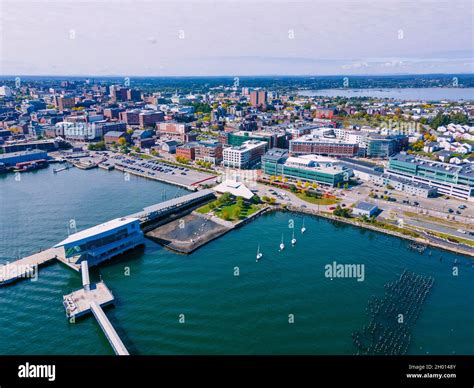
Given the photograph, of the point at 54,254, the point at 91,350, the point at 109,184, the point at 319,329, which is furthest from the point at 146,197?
the point at 319,329

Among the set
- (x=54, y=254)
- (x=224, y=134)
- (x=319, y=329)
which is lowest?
(x=319, y=329)

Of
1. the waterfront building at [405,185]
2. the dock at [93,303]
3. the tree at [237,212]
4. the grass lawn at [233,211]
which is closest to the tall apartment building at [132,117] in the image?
the grass lawn at [233,211]

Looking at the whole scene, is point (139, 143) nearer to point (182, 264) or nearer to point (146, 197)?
point (146, 197)

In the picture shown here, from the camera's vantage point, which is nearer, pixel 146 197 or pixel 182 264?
pixel 182 264

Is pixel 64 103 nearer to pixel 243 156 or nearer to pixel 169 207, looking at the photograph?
pixel 243 156

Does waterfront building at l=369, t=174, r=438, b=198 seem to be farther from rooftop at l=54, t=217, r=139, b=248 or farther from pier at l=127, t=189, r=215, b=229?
rooftop at l=54, t=217, r=139, b=248

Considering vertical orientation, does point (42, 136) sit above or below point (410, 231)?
above
